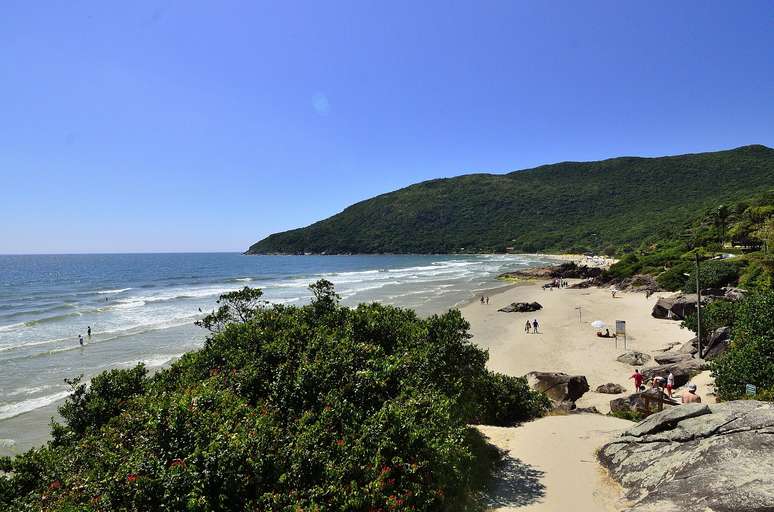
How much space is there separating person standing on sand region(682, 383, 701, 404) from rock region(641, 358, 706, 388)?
62.8 inches

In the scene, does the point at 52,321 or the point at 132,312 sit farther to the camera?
the point at 132,312

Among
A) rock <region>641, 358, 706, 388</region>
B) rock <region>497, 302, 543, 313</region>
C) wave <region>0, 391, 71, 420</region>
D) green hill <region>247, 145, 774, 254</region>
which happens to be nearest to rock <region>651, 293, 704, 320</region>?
rock <region>497, 302, 543, 313</region>

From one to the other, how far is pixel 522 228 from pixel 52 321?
511ft

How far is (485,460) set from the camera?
9.89 meters

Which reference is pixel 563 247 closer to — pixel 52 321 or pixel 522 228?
pixel 522 228

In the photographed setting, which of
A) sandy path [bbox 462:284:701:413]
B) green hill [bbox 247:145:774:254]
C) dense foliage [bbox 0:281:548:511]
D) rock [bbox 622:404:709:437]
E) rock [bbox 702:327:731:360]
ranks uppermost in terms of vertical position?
green hill [bbox 247:145:774:254]

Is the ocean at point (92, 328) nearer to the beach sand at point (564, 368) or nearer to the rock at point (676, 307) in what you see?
the beach sand at point (564, 368)

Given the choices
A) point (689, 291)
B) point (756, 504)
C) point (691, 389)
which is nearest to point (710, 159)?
point (689, 291)

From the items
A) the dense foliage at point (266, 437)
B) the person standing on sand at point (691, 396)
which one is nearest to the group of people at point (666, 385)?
the person standing on sand at point (691, 396)

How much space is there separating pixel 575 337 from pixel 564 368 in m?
7.98

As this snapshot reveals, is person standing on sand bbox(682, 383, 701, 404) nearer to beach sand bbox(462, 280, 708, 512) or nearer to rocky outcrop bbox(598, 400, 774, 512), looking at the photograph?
beach sand bbox(462, 280, 708, 512)

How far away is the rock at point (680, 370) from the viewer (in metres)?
17.8

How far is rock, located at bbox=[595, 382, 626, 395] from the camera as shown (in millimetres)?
18109

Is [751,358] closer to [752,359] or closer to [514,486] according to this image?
[752,359]
